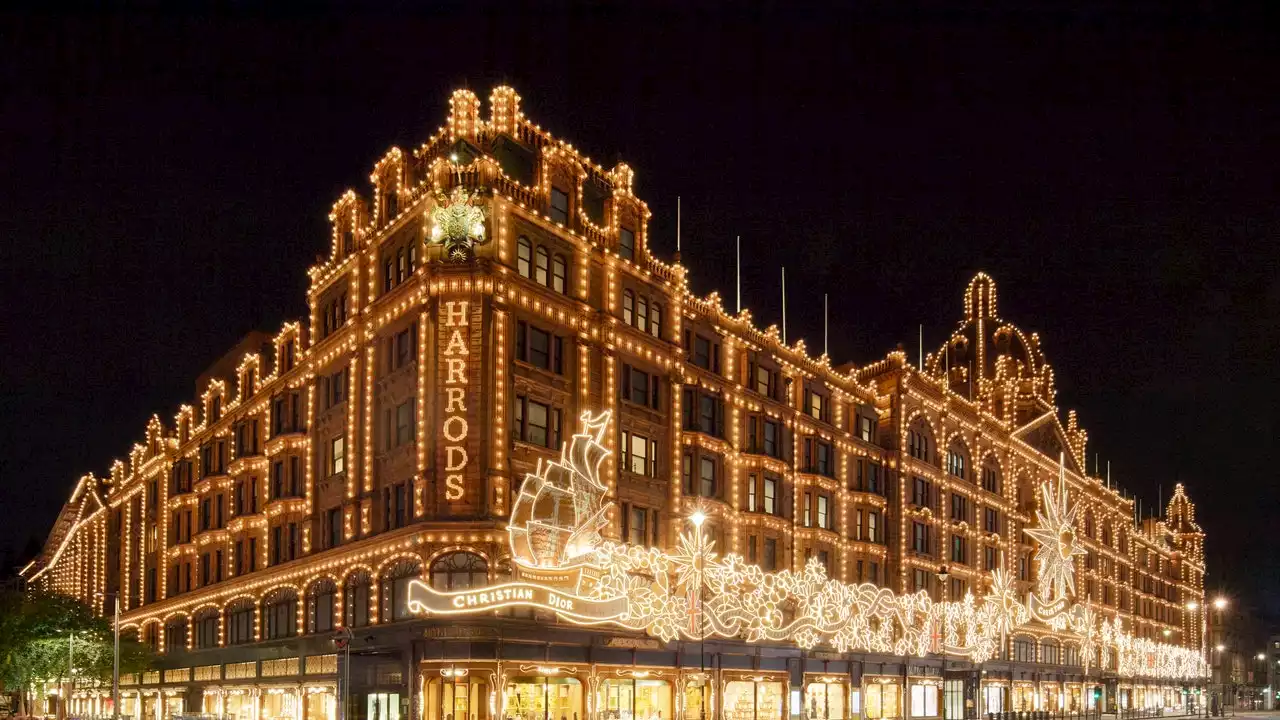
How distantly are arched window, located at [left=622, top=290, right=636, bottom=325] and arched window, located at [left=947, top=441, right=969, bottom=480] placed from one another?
116ft

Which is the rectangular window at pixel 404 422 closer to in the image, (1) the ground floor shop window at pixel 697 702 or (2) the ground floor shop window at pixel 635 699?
(2) the ground floor shop window at pixel 635 699

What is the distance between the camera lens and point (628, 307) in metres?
59.2

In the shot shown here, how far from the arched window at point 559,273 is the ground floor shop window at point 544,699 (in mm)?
16424

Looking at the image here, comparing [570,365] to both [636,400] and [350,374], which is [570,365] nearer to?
[636,400]

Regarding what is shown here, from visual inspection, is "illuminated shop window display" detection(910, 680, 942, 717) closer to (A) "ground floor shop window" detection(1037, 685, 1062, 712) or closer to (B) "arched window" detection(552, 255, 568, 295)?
(A) "ground floor shop window" detection(1037, 685, 1062, 712)

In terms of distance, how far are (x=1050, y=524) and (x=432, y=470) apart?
55967mm

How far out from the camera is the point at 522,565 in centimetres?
4838

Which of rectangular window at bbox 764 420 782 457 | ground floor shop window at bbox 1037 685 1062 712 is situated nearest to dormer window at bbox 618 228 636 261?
rectangular window at bbox 764 420 782 457

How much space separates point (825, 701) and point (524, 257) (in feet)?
104

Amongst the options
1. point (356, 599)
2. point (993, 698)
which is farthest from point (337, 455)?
point (993, 698)

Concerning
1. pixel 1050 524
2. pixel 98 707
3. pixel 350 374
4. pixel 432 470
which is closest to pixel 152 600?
pixel 98 707

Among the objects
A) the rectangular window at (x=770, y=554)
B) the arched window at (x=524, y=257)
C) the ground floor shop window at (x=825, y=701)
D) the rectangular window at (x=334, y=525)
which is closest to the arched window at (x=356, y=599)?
the rectangular window at (x=334, y=525)

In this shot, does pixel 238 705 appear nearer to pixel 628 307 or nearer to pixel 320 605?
pixel 320 605

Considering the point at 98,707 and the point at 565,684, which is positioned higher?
the point at 565,684
